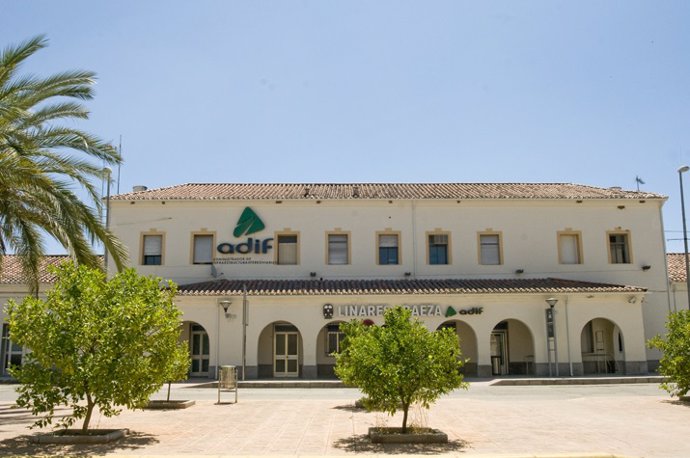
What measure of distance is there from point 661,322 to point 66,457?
27.5 m

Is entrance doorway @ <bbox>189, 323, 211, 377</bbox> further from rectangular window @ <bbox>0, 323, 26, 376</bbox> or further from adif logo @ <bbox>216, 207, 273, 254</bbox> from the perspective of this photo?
rectangular window @ <bbox>0, 323, 26, 376</bbox>

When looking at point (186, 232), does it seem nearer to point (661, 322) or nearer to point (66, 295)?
point (66, 295)

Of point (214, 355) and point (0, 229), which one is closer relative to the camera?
point (0, 229)

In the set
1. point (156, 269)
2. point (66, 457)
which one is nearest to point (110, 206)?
point (156, 269)

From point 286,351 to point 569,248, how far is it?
13904 millimetres

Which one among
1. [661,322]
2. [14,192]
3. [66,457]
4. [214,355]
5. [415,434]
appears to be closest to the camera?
[66,457]

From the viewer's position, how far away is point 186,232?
101 feet

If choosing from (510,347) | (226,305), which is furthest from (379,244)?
(226,305)

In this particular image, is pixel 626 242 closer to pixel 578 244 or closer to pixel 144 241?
pixel 578 244

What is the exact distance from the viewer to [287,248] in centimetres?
3095

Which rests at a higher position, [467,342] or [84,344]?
[84,344]

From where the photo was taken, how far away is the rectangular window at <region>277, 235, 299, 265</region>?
30844 millimetres

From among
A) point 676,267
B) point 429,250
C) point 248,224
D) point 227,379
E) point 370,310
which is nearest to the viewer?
point 227,379

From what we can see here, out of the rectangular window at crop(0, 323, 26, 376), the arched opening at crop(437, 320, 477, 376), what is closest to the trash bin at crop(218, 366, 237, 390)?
the arched opening at crop(437, 320, 477, 376)
